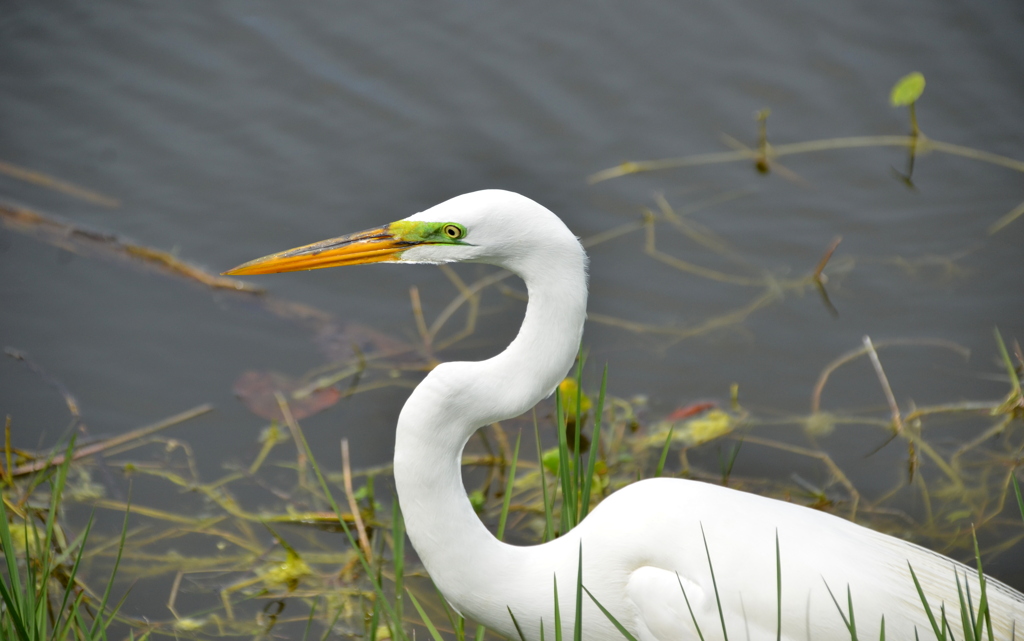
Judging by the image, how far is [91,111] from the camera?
412 cm

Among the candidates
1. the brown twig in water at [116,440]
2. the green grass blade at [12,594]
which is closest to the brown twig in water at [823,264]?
the brown twig in water at [116,440]

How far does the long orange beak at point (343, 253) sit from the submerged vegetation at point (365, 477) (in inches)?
30.6

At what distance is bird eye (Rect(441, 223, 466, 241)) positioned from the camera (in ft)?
5.33

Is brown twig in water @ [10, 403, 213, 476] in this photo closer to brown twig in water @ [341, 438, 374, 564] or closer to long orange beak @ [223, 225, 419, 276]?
brown twig in water @ [341, 438, 374, 564]

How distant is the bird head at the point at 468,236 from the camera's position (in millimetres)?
1593

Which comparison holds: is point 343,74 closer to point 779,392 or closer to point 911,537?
point 779,392

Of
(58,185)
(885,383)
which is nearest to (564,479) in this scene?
(885,383)

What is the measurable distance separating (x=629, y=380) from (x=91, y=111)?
2.79m

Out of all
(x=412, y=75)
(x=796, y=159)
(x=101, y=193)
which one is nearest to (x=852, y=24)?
(x=796, y=159)

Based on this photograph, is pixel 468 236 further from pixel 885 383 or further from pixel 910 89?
pixel 910 89

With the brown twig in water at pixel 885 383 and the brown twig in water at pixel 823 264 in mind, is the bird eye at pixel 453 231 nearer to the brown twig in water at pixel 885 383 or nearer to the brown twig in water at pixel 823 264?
the brown twig in water at pixel 885 383

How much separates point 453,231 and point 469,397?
307mm

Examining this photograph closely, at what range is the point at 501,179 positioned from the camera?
3.91 m

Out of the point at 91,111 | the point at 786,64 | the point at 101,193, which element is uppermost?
the point at 786,64
